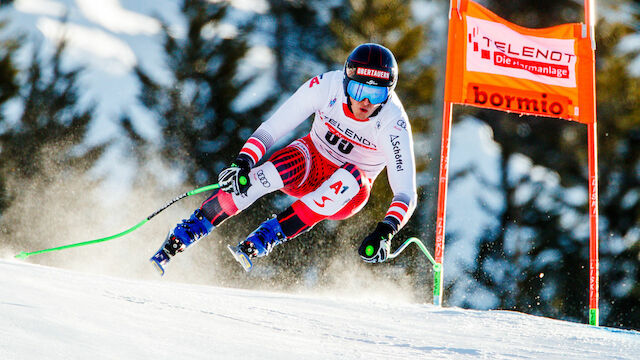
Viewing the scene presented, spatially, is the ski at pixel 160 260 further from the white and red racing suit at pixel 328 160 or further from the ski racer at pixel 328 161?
the white and red racing suit at pixel 328 160

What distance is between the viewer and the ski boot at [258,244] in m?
4.23

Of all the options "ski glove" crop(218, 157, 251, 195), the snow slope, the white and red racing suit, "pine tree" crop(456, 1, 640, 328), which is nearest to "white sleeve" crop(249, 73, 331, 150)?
the white and red racing suit

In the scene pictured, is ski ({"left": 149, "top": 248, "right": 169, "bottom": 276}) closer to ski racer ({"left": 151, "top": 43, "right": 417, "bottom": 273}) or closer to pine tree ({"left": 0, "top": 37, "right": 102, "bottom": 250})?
ski racer ({"left": 151, "top": 43, "right": 417, "bottom": 273})

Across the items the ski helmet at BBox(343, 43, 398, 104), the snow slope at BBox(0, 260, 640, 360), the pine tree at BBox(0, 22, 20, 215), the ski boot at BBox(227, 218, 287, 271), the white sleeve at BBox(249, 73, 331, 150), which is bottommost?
the snow slope at BBox(0, 260, 640, 360)

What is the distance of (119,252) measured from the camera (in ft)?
41.5

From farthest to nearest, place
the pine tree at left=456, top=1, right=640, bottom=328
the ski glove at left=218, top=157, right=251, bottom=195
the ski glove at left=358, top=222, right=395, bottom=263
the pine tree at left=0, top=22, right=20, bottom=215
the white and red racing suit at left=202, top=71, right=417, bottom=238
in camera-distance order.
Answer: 1. the pine tree at left=0, top=22, right=20, bottom=215
2. the pine tree at left=456, top=1, right=640, bottom=328
3. the white and red racing suit at left=202, top=71, right=417, bottom=238
4. the ski glove at left=218, top=157, right=251, bottom=195
5. the ski glove at left=358, top=222, right=395, bottom=263

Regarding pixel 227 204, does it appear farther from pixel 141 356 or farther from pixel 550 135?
pixel 550 135

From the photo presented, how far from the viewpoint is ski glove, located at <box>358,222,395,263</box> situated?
12.6ft

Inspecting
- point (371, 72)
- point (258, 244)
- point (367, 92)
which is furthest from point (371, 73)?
point (258, 244)

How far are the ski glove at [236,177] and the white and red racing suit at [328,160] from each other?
0.09 metres

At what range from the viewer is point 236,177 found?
163 inches

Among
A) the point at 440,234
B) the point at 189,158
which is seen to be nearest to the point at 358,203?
the point at 440,234

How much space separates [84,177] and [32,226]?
2.06 metres

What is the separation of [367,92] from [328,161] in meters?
0.68
